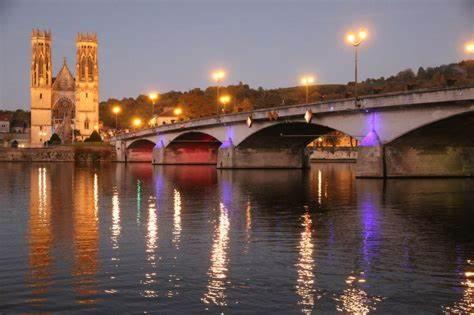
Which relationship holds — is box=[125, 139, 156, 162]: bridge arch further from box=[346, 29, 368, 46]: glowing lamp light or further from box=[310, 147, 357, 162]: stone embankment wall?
box=[346, 29, 368, 46]: glowing lamp light

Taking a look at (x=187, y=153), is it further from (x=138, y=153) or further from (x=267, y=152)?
Answer: (x=267, y=152)

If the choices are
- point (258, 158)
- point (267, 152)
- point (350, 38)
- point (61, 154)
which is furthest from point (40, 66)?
point (350, 38)

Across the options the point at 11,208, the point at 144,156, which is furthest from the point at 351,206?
the point at 144,156

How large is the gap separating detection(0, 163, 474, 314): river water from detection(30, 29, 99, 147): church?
159058mm

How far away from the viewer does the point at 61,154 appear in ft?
474

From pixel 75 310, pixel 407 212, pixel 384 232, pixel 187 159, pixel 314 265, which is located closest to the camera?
pixel 75 310

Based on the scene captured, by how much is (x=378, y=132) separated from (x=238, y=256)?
120 ft

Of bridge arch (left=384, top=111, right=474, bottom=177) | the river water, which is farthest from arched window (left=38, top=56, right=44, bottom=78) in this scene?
Result: the river water

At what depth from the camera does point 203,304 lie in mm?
13867

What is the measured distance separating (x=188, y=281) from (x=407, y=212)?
1762cm

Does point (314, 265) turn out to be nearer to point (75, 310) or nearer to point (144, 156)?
point (75, 310)

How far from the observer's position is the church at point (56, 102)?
626ft

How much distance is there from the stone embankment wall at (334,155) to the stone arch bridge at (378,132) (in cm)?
5277

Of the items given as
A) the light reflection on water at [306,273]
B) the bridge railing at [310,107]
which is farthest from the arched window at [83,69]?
the light reflection on water at [306,273]
